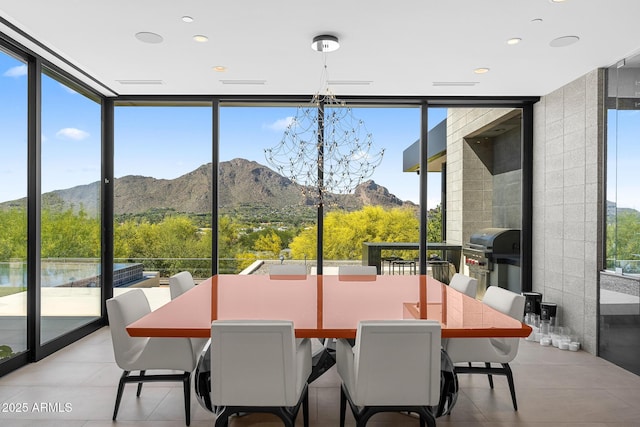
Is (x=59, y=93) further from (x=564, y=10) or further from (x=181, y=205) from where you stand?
(x=564, y=10)

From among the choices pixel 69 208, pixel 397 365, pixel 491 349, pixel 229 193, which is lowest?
pixel 491 349

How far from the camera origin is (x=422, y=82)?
465 centimetres

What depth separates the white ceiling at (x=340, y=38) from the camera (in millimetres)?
3002

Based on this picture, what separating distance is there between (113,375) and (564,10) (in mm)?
4315

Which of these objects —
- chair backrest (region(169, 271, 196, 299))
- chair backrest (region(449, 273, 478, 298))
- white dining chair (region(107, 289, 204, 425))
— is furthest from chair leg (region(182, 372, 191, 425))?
chair backrest (region(449, 273, 478, 298))

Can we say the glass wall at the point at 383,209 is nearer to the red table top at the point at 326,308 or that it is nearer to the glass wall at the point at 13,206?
the red table top at the point at 326,308

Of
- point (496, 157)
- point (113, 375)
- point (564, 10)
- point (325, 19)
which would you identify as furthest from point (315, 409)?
point (496, 157)

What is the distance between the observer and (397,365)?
210 cm

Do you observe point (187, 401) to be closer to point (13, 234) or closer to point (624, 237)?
point (13, 234)

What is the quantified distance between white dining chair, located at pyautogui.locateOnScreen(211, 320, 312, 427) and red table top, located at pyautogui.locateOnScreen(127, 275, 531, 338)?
0.46 feet

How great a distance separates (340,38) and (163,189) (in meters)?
3.06

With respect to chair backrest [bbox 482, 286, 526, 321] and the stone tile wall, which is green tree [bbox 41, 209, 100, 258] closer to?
chair backrest [bbox 482, 286, 526, 321]

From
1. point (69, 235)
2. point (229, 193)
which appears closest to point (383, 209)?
point (229, 193)

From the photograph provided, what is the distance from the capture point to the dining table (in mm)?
2207
